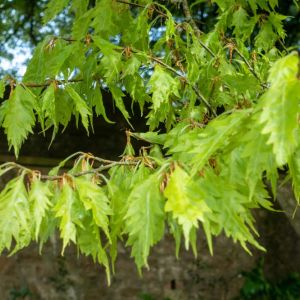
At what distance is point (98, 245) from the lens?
117cm

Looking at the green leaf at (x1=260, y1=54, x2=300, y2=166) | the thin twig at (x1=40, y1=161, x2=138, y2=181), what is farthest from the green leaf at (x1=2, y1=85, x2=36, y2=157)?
the green leaf at (x1=260, y1=54, x2=300, y2=166)

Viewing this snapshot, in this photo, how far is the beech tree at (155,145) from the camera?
37.6 inches

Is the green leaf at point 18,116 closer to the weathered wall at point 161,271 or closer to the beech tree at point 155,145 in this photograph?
the beech tree at point 155,145

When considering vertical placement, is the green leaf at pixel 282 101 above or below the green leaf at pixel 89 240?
above

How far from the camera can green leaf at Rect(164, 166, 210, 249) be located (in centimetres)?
94

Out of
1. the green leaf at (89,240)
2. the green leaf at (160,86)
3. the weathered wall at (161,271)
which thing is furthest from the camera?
the weathered wall at (161,271)

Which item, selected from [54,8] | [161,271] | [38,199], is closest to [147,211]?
[38,199]

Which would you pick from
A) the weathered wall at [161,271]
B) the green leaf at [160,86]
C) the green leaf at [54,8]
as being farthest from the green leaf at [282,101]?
the weathered wall at [161,271]

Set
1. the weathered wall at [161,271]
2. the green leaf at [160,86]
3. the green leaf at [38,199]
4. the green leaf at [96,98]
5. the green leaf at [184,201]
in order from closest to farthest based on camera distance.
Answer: the green leaf at [184,201], the green leaf at [38,199], the green leaf at [160,86], the green leaf at [96,98], the weathered wall at [161,271]

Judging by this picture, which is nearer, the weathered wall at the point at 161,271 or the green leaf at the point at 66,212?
the green leaf at the point at 66,212

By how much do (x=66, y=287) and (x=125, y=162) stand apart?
2.98 meters

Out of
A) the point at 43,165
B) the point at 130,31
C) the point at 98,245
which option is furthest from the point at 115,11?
the point at 43,165

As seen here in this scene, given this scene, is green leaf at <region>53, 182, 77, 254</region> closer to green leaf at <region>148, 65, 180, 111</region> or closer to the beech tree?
the beech tree

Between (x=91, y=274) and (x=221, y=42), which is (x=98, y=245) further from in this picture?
(x=91, y=274)
